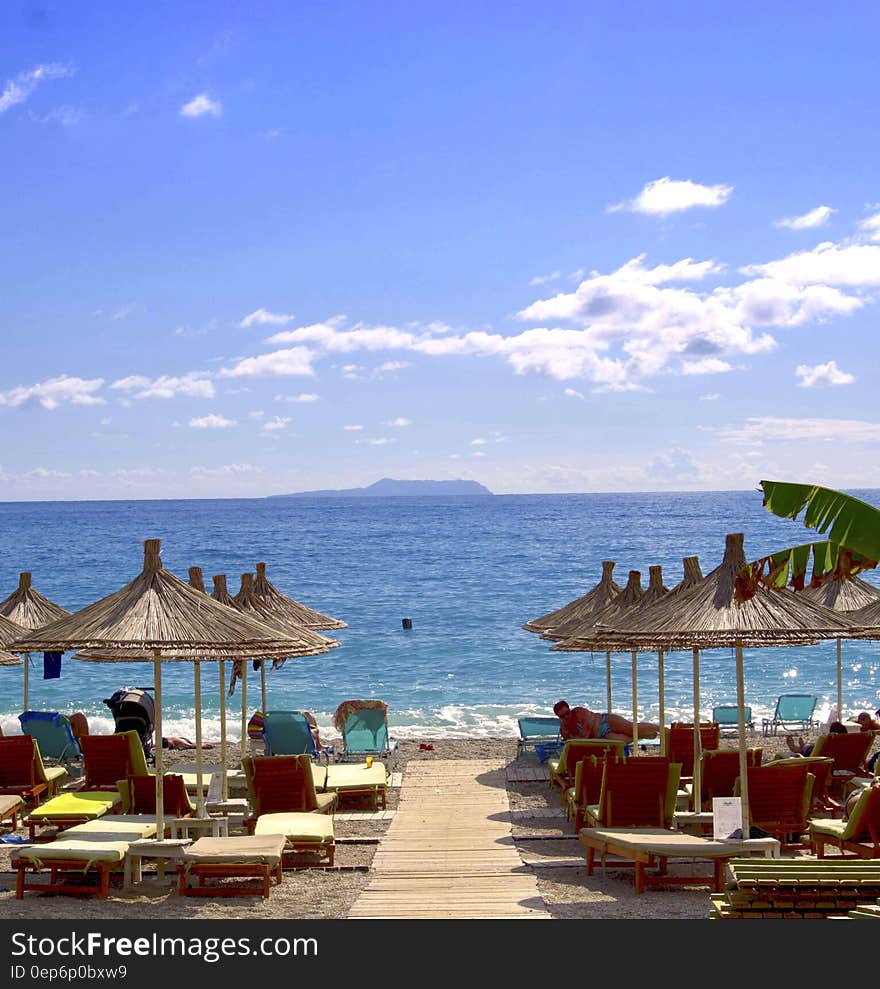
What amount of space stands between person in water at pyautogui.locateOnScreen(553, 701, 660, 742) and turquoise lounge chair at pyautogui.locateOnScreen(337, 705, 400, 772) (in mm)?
2204

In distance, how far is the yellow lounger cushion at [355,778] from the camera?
40.5 feet

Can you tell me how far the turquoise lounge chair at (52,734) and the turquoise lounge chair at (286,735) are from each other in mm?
2902

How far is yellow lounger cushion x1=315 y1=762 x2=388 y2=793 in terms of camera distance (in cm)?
1235

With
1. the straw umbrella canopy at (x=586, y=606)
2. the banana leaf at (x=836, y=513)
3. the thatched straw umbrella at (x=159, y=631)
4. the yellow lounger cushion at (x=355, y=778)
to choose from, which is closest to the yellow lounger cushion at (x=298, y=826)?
the thatched straw umbrella at (x=159, y=631)

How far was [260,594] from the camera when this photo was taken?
48.4 ft

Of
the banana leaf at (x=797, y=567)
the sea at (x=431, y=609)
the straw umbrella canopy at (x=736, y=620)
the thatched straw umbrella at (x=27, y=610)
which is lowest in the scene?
the sea at (x=431, y=609)

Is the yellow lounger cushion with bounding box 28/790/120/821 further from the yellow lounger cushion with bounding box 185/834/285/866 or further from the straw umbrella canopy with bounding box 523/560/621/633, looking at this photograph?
the straw umbrella canopy with bounding box 523/560/621/633

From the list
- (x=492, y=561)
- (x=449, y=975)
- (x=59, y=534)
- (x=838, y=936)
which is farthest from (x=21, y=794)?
(x=59, y=534)

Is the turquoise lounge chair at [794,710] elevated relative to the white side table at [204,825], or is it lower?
lower

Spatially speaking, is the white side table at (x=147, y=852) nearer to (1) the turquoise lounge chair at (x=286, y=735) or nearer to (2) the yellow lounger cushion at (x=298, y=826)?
(2) the yellow lounger cushion at (x=298, y=826)

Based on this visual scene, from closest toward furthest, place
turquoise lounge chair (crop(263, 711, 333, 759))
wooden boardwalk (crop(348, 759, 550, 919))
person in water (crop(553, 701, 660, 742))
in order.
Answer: wooden boardwalk (crop(348, 759, 550, 919)), turquoise lounge chair (crop(263, 711, 333, 759)), person in water (crop(553, 701, 660, 742))

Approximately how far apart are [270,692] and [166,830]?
17873mm

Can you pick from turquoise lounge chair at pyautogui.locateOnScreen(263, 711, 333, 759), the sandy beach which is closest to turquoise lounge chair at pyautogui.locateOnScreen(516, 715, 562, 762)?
turquoise lounge chair at pyautogui.locateOnScreen(263, 711, 333, 759)

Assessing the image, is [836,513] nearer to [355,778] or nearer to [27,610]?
[355,778]
